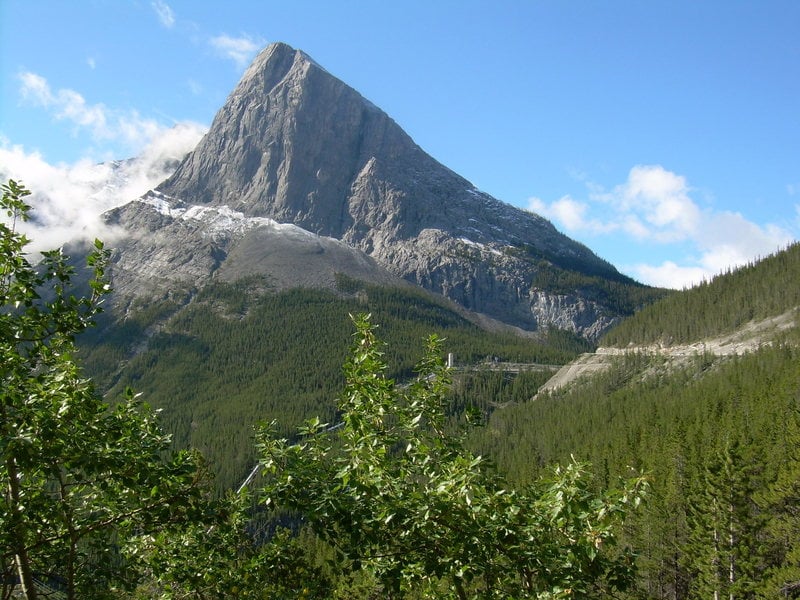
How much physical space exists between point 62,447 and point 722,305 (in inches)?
6394

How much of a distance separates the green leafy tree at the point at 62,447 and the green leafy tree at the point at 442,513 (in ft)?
5.46

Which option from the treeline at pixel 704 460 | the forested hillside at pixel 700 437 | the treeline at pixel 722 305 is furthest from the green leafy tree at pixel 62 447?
the treeline at pixel 722 305

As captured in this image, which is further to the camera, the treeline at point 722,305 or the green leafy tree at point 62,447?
the treeline at point 722,305

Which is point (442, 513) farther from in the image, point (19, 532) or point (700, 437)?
point (700, 437)

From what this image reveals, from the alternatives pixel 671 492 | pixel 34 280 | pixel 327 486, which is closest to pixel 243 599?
pixel 327 486

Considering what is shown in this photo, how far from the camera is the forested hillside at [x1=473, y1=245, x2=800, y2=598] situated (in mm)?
40000

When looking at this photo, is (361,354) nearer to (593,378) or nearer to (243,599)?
(243,599)

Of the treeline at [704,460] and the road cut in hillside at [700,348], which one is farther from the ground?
the road cut in hillside at [700,348]

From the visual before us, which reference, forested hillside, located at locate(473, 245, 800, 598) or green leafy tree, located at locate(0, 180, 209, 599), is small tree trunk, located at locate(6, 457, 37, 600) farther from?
forested hillside, located at locate(473, 245, 800, 598)

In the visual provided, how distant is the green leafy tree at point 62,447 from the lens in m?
7.19

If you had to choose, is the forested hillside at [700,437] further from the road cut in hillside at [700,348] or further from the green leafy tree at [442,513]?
the road cut in hillside at [700,348]

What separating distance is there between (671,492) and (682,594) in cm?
810

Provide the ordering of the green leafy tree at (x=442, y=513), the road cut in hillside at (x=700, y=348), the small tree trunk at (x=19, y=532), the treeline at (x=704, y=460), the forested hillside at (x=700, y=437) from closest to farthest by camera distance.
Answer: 1. the green leafy tree at (x=442, y=513)
2. the small tree trunk at (x=19, y=532)
3. the treeline at (x=704, y=460)
4. the forested hillside at (x=700, y=437)
5. the road cut in hillside at (x=700, y=348)

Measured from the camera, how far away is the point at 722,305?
146250 millimetres
